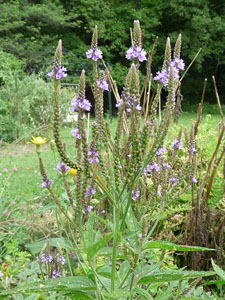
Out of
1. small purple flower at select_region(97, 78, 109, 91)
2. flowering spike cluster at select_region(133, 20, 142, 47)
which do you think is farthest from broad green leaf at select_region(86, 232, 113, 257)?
flowering spike cluster at select_region(133, 20, 142, 47)

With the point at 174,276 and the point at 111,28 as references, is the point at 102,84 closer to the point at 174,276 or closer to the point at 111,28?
the point at 174,276

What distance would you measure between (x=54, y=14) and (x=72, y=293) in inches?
724

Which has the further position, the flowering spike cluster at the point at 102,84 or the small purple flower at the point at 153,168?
the small purple flower at the point at 153,168

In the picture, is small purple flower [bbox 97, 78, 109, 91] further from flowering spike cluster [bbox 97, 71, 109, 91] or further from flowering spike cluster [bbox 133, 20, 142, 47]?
flowering spike cluster [bbox 133, 20, 142, 47]

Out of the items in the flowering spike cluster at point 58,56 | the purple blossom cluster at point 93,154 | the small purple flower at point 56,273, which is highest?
the flowering spike cluster at point 58,56

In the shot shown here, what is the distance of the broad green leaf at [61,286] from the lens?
1196 millimetres

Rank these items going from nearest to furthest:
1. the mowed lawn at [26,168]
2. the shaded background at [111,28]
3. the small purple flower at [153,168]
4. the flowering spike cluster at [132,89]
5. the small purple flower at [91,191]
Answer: the flowering spike cluster at [132,89] → the small purple flower at [91,191] → the small purple flower at [153,168] → the mowed lawn at [26,168] → the shaded background at [111,28]

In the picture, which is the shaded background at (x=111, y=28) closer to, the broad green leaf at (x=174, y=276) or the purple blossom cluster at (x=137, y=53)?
the purple blossom cluster at (x=137, y=53)

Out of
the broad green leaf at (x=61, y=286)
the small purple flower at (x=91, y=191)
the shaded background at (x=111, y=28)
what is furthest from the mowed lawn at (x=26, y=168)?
the shaded background at (x=111, y=28)

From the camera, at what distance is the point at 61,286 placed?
4.06 ft

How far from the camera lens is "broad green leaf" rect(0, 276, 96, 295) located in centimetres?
120

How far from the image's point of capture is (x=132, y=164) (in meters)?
1.22

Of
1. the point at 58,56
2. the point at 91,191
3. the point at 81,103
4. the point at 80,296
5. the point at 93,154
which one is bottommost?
the point at 80,296

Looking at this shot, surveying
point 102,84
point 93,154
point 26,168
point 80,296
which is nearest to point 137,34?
point 102,84
